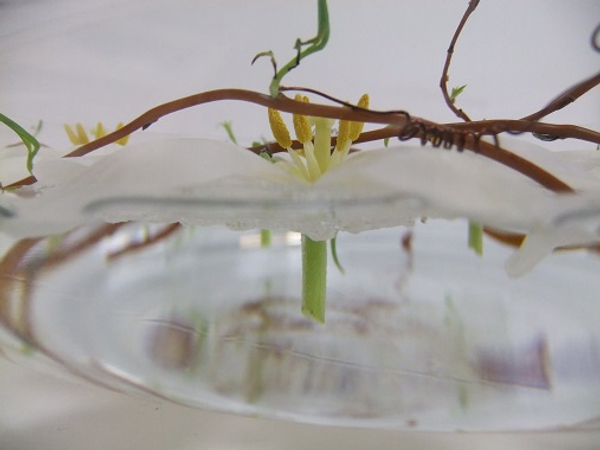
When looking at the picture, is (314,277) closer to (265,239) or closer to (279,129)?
(279,129)

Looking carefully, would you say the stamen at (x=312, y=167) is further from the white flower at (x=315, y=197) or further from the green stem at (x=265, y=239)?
the green stem at (x=265, y=239)

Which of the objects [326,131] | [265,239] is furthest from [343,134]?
[265,239]

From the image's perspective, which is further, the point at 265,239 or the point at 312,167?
the point at 265,239

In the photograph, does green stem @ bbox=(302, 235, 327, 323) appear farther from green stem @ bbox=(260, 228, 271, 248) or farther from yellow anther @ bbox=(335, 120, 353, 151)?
green stem @ bbox=(260, 228, 271, 248)

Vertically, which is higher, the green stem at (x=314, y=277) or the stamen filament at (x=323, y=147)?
the stamen filament at (x=323, y=147)


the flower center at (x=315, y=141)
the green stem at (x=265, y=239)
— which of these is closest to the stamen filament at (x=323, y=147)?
the flower center at (x=315, y=141)

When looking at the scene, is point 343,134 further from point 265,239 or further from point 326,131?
Answer: point 265,239

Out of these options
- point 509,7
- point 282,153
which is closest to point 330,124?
point 282,153
